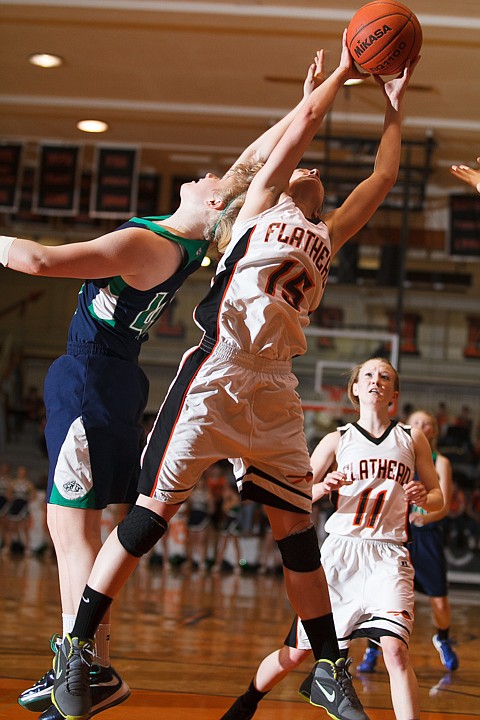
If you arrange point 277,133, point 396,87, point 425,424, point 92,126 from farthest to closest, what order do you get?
point 92,126 < point 425,424 < point 277,133 < point 396,87

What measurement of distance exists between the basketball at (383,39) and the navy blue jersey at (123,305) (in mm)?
870

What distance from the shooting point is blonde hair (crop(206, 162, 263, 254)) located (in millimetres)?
3141

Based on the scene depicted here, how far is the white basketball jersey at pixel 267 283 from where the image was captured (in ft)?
9.38

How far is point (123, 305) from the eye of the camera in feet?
10.3

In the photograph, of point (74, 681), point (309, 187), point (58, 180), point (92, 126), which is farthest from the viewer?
point (58, 180)

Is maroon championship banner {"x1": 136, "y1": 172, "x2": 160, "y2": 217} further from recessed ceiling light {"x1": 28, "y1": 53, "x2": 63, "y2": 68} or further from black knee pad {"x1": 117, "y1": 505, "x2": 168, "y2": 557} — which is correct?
black knee pad {"x1": 117, "y1": 505, "x2": 168, "y2": 557}

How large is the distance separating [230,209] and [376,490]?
148cm

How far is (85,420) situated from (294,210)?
3.30ft

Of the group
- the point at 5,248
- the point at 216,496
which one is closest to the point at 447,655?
the point at 5,248

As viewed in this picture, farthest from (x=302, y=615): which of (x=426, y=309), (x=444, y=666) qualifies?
(x=426, y=309)

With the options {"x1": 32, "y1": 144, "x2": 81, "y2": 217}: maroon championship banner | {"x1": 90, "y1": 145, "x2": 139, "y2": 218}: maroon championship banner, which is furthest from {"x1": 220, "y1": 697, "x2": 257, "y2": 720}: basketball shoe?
{"x1": 32, "y1": 144, "x2": 81, "y2": 217}: maroon championship banner

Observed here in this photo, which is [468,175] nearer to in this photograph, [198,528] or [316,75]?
[316,75]

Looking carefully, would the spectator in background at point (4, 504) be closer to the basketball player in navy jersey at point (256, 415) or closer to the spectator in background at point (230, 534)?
the spectator in background at point (230, 534)

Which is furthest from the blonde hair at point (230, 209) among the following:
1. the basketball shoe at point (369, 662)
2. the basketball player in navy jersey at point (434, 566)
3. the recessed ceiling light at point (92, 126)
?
the recessed ceiling light at point (92, 126)
